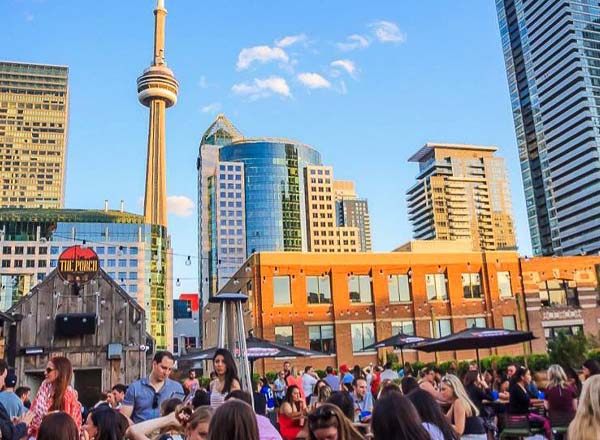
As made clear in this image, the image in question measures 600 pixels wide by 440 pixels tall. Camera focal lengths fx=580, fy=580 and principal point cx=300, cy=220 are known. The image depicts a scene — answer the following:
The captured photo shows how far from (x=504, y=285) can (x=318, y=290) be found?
521 inches

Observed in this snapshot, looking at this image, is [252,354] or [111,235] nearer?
[252,354]

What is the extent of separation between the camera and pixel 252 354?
53.5ft

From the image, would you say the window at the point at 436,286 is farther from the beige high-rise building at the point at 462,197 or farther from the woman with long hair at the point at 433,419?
the beige high-rise building at the point at 462,197

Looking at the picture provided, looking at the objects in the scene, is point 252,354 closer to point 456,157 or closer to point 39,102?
point 456,157

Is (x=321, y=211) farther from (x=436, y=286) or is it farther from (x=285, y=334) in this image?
(x=285, y=334)

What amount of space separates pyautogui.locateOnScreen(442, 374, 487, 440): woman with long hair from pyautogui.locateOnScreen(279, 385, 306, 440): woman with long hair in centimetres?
238

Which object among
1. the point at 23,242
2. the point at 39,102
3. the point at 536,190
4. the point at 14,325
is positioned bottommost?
the point at 14,325

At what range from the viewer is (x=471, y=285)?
39875 millimetres

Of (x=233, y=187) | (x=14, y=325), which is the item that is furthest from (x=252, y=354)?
(x=233, y=187)

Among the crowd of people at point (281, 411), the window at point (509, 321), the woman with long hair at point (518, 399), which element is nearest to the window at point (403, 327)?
the window at point (509, 321)

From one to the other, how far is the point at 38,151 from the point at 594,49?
525 feet

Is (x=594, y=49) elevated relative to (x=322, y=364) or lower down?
elevated

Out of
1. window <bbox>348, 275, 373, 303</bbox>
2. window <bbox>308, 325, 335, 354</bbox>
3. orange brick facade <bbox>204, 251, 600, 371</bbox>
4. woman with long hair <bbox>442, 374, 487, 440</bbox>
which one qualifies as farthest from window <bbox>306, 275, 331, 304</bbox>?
woman with long hair <bbox>442, 374, 487, 440</bbox>

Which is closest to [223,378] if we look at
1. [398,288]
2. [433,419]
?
[433,419]
